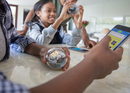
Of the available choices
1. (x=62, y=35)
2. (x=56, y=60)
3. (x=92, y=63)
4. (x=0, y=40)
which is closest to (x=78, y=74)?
(x=92, y=63)

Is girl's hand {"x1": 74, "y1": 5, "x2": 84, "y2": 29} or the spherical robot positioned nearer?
the spherical robot

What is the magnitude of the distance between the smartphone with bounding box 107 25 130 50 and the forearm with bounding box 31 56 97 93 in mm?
167

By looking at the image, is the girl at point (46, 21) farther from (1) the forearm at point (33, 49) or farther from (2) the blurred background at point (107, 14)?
(2) the blurred background at point (107, 14)

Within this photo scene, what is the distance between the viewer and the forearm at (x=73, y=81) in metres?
0.12

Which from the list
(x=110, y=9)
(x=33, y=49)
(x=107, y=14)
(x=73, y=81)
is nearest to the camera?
(x=73, y=81)

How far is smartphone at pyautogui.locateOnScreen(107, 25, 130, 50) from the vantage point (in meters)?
0.29

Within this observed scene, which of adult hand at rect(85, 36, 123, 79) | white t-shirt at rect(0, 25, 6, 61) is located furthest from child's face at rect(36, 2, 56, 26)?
adult hand at rect(85, 36, 123, 79)

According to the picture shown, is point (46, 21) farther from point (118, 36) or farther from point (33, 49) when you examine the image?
point (118, 36)

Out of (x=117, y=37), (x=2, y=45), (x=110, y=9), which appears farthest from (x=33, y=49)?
(x=110, y=9)

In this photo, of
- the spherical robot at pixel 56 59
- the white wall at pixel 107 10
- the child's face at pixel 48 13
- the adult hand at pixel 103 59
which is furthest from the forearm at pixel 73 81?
the white wall at pixel 107 10

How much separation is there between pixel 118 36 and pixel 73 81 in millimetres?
246

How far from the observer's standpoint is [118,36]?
0.31 meters

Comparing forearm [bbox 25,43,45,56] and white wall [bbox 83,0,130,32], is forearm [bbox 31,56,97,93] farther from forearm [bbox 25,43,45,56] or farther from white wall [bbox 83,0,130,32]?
white wall [bbox 83,0,130,32]

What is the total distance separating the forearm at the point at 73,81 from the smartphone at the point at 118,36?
0.17 meters
